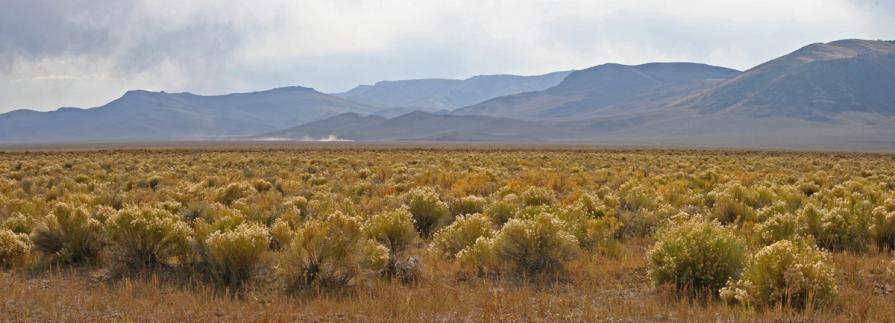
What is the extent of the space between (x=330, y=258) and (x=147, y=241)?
8.73ft

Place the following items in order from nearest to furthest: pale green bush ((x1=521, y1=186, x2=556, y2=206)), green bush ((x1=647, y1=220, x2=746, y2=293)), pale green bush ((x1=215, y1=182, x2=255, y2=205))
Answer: green bush ((x1=647, y1=220, x2=746, y2=293)) → pale green bush ((x1=521, y1=186, x2=556, y2=206)) → pale green bush ((x1=215, y1=182, x2=255, y2=205))

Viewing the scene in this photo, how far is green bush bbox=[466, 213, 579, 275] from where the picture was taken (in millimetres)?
8164

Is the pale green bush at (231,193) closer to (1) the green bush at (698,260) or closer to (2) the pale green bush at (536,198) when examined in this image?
(2) the pale green bush at (536,198)

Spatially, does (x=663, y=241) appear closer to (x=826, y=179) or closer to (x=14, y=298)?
(x=14, y=298)

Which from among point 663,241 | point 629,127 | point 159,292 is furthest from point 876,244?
point 629,127

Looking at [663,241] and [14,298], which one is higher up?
[663,241]

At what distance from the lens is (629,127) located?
7165 inches

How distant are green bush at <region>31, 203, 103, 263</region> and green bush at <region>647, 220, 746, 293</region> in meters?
7.25

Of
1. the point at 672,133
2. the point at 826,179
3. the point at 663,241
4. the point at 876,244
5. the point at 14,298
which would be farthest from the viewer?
the point at 672,133

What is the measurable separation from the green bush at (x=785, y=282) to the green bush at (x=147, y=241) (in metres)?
6.47

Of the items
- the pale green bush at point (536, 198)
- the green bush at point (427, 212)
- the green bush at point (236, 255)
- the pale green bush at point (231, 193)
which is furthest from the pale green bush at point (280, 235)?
the pale green bush at point (231, 193)

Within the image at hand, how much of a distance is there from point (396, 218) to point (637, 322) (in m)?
4.42

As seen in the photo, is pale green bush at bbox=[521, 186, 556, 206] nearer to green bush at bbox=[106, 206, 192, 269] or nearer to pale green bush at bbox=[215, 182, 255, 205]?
pale green bush at bbox=[215, 182, 255, 205]

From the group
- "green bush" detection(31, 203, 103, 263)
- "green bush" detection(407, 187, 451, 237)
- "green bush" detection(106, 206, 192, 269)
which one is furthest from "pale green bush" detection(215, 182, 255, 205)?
"green bush" detection(106, 206, 192, 269)
